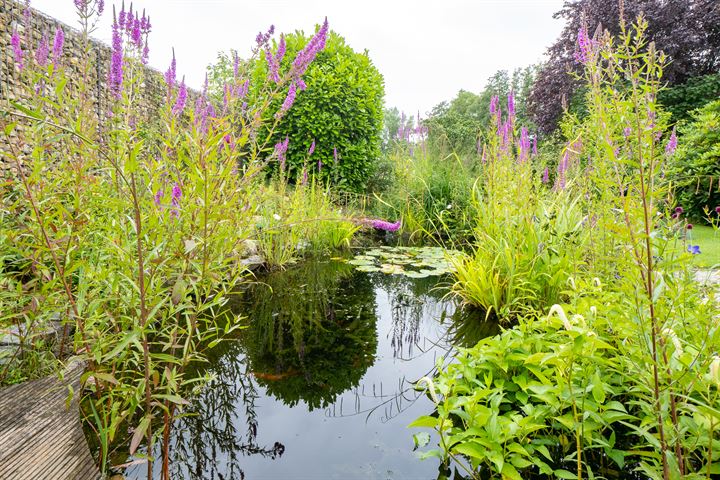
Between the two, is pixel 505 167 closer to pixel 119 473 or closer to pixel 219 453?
pixel 219 453

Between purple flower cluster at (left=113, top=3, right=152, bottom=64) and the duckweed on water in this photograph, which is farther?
the duckweed on water

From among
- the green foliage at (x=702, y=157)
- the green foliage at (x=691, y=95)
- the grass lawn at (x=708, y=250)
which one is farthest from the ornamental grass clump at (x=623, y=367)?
the green foliage at (x=691, y=95)

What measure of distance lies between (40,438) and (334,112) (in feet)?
20.4

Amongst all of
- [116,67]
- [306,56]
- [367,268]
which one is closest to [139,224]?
[116,67]

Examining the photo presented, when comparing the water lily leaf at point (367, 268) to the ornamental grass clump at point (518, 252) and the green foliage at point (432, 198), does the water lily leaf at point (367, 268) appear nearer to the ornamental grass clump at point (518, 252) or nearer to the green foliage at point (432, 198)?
the ornamental grass clump at point (518, 252)

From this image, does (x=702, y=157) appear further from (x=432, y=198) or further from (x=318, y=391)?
(x=318, y=391)

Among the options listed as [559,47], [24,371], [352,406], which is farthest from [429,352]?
[559,47]

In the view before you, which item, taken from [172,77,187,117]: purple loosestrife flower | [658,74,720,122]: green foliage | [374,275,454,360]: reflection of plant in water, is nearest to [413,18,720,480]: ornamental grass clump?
[374,275,454,360]: reflection of plant in water

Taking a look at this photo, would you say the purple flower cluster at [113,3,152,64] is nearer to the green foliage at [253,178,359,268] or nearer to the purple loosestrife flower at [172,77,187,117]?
the purple loosestrife flower at [172,77,187,117]

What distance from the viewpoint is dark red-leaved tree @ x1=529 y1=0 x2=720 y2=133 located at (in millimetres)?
12242

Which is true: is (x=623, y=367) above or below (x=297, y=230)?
below

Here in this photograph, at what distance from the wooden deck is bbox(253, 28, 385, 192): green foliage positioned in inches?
204

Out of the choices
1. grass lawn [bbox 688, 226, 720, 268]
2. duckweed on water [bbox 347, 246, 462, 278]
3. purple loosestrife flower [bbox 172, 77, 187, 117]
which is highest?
purple loosestrife flower [bbox 172, 77, 187, 117]

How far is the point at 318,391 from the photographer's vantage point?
195cm
